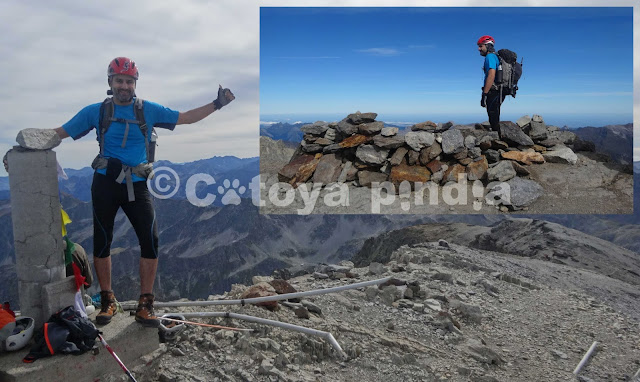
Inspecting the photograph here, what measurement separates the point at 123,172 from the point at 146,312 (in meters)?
1.66

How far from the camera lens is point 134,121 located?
563 cm

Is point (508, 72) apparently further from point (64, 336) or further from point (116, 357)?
point (64, 336)

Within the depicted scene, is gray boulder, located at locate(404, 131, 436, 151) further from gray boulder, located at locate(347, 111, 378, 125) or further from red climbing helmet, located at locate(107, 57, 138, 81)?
red climbing helmet, located at locate(107, 57, 138, 81)

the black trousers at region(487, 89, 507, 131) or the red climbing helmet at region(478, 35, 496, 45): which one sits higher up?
the red climbing helmet at region(478, 35, 496, 45)

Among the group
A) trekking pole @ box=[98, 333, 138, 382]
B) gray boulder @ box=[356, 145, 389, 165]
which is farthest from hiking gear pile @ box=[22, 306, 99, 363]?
gray boulder @ box=[356, 145, 389, 165]

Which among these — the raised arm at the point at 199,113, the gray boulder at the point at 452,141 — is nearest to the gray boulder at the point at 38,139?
the raised arm at the point at 199,113

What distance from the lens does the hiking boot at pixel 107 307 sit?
18.8 ft

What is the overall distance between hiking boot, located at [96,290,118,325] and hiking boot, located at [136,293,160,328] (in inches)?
13.2

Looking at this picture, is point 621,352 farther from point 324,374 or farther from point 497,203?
point 497,203

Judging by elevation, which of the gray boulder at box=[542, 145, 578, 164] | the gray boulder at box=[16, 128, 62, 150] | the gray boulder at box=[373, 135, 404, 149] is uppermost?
the gray boulder at box=[16, 128, 62, 150]

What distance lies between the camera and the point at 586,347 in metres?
8.00

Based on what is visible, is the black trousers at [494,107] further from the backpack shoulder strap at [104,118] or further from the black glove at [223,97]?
the backpack shoulder strap at [104,118]

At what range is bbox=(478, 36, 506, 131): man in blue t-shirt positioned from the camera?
13.1 meters

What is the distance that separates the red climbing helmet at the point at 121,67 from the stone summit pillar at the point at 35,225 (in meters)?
1.11
